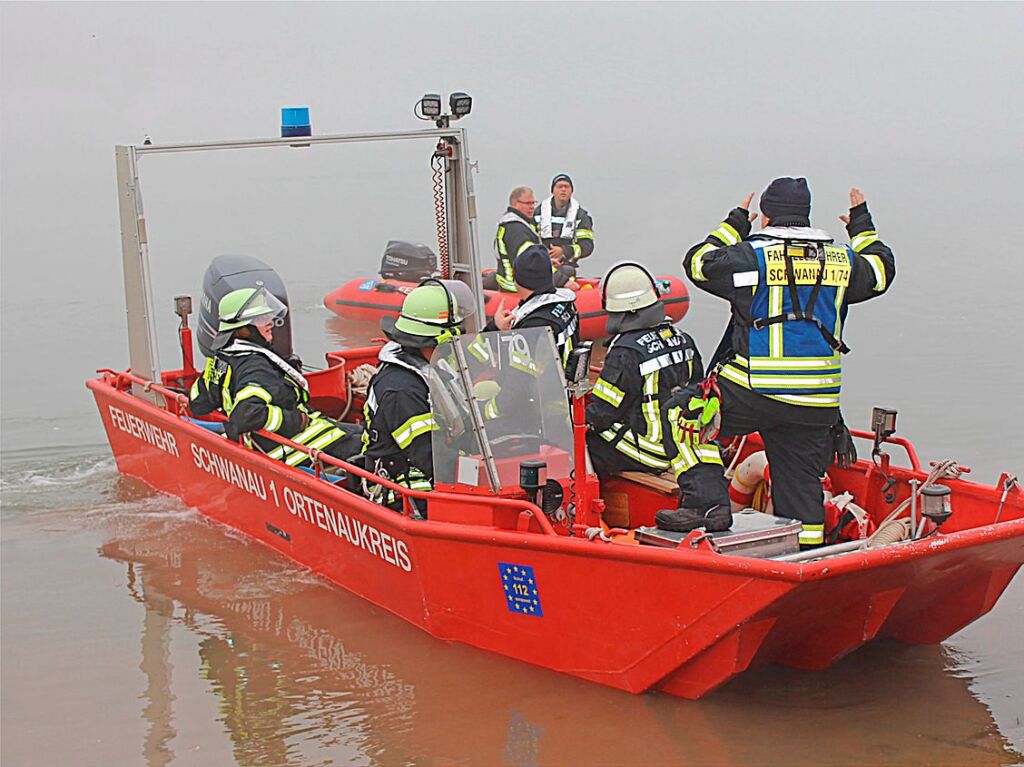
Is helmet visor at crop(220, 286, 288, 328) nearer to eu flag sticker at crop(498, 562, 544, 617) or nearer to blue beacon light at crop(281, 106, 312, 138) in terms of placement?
blue beacon light at crop(281, 106, 312, 138)

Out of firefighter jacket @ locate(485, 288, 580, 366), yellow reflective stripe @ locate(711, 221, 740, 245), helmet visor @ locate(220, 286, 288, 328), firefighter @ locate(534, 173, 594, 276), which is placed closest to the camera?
yellow reflective stripe @ locate(711, 221, 740, 245)

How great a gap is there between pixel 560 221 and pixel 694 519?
6962mm

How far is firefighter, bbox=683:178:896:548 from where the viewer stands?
5.44 m

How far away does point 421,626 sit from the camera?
6020mm

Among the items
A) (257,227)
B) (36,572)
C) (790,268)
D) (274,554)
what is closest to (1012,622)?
(790,268)

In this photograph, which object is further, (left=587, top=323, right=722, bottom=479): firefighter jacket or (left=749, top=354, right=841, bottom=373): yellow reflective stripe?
(left=587, top=323, right=722, bottom=479): firefighter jacket

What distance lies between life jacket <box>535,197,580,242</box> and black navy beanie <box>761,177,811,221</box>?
6.60 m

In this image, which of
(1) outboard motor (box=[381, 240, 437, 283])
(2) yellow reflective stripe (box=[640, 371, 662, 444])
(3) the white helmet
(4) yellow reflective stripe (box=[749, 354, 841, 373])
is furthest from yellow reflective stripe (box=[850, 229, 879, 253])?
(1) outboard motor (box=[381, 240, 437, 283])

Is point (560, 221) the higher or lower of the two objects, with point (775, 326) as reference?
higher

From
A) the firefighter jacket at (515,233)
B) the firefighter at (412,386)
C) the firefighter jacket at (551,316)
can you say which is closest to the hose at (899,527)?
the firefighter at (412,386)

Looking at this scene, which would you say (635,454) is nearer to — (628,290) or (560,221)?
(628,290)

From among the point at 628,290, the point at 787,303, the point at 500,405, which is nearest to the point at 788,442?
the point at 787,303

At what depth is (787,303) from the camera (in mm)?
5438

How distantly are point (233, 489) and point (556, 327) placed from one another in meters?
1.82
